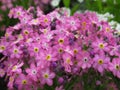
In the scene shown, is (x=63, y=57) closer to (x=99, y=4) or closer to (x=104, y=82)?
(x=104, y=82)

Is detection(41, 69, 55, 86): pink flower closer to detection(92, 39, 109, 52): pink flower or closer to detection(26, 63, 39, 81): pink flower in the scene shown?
detection(26, 63, 39, 81): pink flower

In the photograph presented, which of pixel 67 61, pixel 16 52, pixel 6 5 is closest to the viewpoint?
pixel 67 61

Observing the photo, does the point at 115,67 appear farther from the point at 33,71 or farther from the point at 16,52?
the point at 16,52

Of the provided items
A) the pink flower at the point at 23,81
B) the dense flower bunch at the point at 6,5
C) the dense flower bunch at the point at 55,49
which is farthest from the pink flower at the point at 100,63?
the dense flower bunch at the point at 6,5

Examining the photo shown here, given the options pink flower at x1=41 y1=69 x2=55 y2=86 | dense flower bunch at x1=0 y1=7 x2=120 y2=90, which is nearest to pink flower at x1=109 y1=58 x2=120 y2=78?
dense flower bunch at x1=0 y1=7 x2=120 y2=90

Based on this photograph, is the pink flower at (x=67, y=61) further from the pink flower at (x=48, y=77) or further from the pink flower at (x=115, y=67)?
the pink flower at (x=115, y=67)

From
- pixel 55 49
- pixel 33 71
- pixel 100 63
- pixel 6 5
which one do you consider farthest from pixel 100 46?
pixel 6 5

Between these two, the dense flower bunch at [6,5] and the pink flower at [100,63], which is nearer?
the pink flower at [100,63]

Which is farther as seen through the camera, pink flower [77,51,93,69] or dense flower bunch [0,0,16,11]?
dense flower bunch [0,0,16,11]

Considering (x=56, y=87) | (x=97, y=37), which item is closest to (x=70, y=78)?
(x=56, y=87)

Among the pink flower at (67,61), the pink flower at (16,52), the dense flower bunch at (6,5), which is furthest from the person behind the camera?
the dense flower bunch at (6,5)
